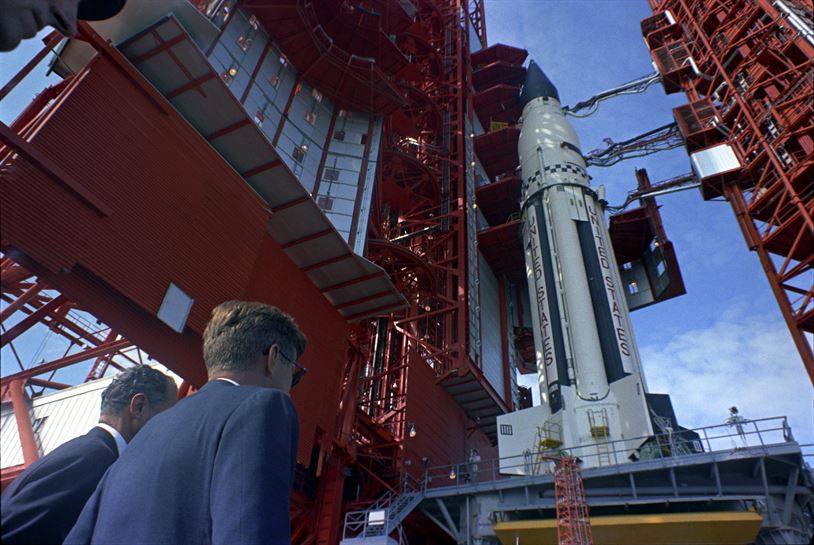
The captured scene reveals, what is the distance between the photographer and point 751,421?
15.2 metres

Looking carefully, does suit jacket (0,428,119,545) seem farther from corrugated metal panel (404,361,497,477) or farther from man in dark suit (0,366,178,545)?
corrugated metal panel (404,361,497,477)

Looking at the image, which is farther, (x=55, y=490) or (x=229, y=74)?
(x=229, y=74)

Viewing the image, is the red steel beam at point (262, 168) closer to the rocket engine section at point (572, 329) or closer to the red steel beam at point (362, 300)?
the red steel beam at point (362, 300)

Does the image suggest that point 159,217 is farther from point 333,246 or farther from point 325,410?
point 325,410

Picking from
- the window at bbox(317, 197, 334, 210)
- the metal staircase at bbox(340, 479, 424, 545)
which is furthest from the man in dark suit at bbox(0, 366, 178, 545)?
the window at bbox(317, 197, 334, 210)

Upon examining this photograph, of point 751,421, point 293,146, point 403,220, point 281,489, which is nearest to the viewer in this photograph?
point 281,489

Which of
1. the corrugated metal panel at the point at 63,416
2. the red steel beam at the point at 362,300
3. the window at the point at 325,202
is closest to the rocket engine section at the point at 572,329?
the red steel beam at the point at 362,300

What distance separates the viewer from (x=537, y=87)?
3447 centimetres

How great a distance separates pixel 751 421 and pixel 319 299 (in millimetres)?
14268

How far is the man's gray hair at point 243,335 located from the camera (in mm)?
2660

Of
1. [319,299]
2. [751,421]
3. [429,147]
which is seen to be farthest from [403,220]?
[751,421]

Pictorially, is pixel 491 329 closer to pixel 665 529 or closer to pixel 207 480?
pixel 665 529

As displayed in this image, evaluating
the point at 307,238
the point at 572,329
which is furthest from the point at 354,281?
the point at 572,329

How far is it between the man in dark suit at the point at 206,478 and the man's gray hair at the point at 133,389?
2.66ft
